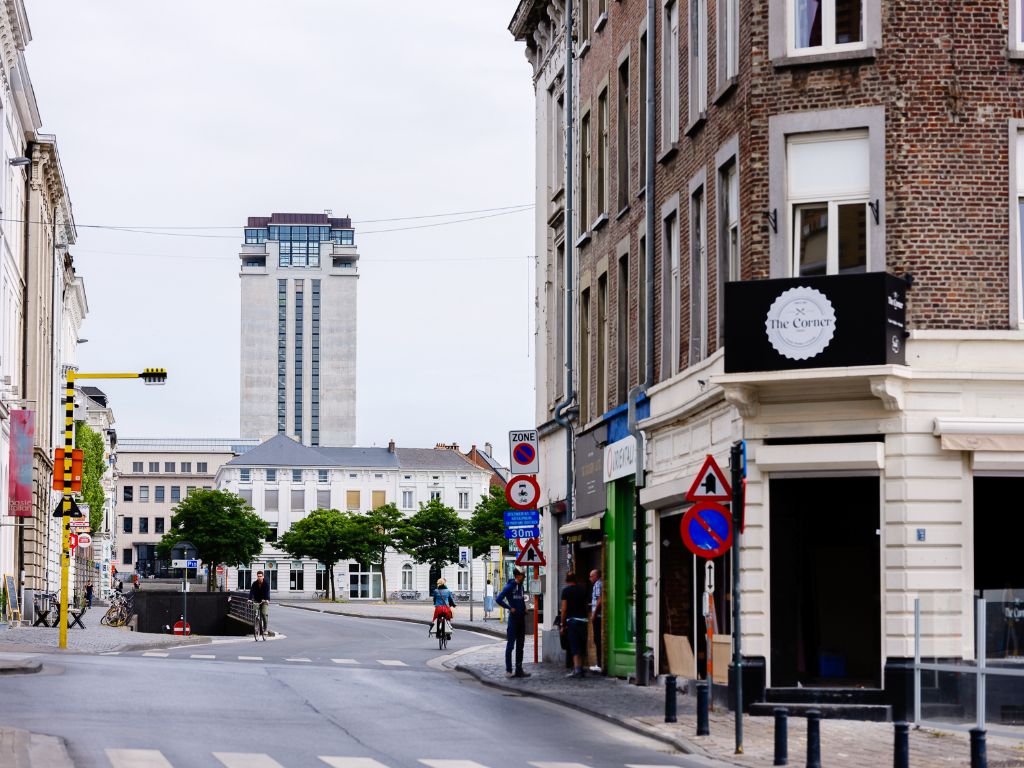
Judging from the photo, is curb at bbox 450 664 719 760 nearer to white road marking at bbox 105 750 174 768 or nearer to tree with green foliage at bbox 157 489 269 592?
white road marking at bbox 105 750 174 768

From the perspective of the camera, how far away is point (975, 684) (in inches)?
712

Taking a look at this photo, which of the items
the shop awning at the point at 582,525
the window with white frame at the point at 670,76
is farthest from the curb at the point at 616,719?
the window with white frame at the point at 670,76

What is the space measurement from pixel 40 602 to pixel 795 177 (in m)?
42.8

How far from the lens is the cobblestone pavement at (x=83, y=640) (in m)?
35.9

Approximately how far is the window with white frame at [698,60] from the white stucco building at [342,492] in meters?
124

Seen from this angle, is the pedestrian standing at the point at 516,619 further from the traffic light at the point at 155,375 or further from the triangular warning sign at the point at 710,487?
the traffic light at the point at 155,375

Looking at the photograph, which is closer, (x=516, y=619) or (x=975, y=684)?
(x=975, y=684)

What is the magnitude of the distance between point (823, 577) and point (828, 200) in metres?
4.27

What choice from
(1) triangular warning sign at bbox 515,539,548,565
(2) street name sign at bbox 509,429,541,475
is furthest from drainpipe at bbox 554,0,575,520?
(1) triangular warning sign at bbox 515,539,548,565

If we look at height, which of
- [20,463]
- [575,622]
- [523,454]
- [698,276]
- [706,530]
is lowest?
[575,622]

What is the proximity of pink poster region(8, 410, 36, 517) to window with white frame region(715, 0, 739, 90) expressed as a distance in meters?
37.5

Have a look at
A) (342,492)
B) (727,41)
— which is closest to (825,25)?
(727,41)

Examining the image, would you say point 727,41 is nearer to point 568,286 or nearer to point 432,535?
point 568,286

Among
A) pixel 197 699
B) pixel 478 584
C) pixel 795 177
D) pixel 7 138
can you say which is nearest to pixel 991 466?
pixel 795 177
